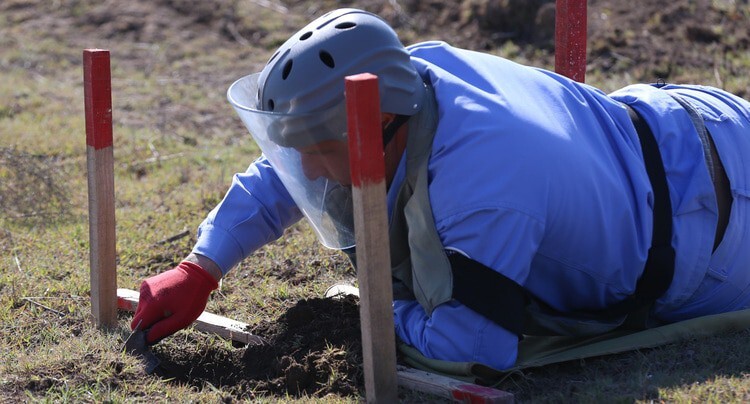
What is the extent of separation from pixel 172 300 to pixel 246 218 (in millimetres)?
374

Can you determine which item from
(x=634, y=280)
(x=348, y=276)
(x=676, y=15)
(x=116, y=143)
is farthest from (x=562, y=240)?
(x=676, y=15)

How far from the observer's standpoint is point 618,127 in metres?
3.12

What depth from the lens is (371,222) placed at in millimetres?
2578

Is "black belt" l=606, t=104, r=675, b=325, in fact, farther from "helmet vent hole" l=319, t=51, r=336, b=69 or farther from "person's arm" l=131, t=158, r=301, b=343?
"person's arm" l=131, t=158, r=301, b=343

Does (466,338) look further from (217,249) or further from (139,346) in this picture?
(139,346)

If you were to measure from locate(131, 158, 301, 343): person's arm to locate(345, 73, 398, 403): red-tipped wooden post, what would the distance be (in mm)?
815

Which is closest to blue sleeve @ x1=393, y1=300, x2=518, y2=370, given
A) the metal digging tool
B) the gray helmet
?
the gray helmet

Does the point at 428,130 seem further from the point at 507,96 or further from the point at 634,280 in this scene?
the point at 634,280

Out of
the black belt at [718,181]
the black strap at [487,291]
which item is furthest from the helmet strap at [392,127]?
the black belt at [718,181]

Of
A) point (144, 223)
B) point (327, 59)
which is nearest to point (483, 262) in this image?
point (327, 59)

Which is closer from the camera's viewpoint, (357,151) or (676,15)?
(357,151)

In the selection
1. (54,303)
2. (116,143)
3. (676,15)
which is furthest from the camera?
(676,15)

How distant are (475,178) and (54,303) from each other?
197cm

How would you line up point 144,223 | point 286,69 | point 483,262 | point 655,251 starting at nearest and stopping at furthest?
point 483,262
point 286,69
point 655,251
point 144,223
